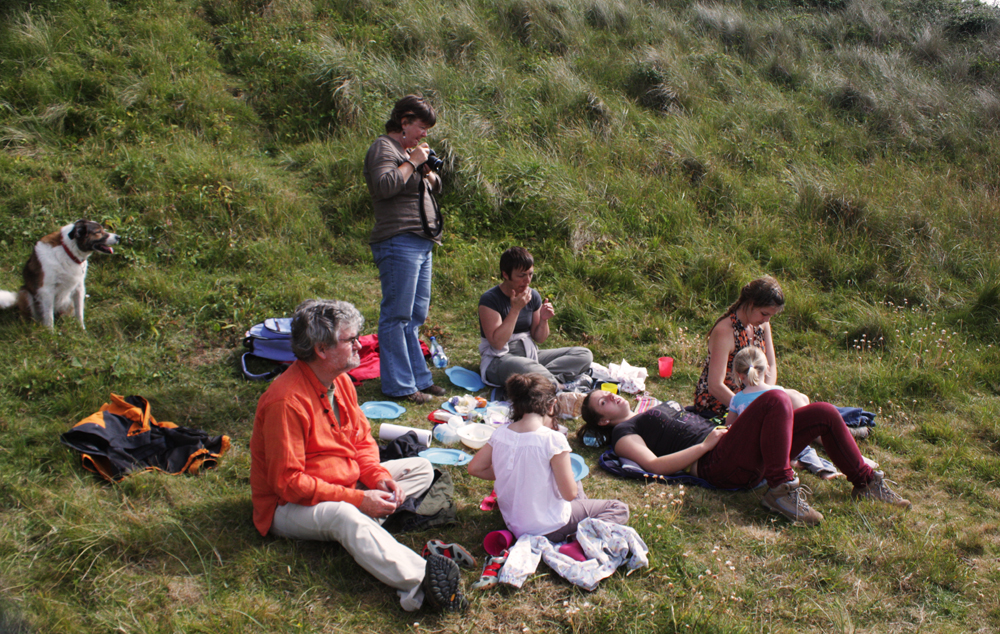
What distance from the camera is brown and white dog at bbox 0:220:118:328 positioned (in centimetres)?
475

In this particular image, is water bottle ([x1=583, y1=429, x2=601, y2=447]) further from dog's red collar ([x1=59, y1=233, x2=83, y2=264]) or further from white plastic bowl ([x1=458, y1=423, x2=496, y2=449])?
dog's red collar ([x1=59, y1=233, x2=83, y2=264])

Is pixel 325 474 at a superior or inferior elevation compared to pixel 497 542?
superior

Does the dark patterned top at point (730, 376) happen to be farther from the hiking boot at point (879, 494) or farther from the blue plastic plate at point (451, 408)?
the blue plastic plate at point (451, 408)

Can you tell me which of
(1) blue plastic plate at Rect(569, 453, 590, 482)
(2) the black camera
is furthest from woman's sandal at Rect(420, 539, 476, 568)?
(2) the black camera

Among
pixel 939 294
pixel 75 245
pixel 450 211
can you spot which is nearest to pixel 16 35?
pixel 75 245

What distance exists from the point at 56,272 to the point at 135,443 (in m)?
1.96

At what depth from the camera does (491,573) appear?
2.88 meters

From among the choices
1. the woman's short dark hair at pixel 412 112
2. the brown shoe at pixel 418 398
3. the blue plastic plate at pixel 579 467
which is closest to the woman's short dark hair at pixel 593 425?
the blue plastic plate at pixel 579 467

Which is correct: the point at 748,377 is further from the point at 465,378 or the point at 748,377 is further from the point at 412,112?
the point at 412,112

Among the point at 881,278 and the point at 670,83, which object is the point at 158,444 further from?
the point at 670,83

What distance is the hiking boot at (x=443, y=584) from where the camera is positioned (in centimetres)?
265

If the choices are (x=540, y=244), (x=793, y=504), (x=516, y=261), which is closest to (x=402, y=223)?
(x=516, y=261)

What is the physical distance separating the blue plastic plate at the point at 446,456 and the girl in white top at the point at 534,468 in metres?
0.84

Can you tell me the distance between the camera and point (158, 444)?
368cm
